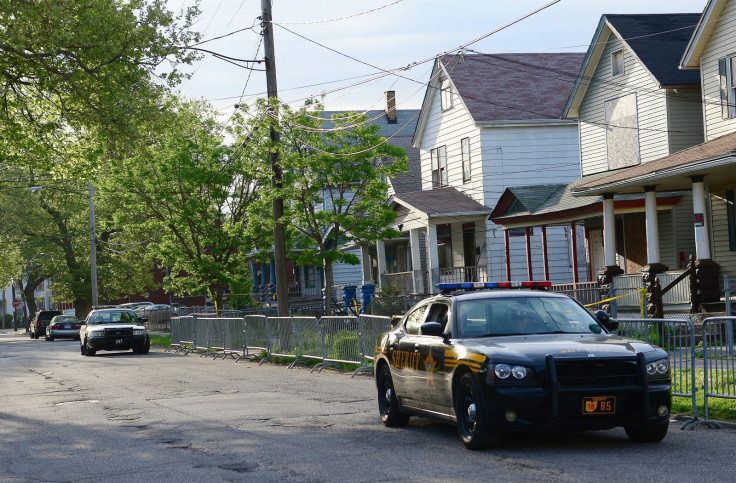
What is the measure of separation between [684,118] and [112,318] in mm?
19709

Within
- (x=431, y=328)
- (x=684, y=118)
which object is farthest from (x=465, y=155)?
(x=431, y=328)

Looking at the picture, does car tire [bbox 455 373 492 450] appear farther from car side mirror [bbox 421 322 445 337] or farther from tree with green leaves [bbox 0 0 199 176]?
tree with green leaves [bbox 0 0 199 176]

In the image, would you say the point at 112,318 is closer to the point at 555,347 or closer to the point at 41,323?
the point at 555,347

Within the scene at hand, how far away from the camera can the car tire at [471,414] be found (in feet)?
30.6

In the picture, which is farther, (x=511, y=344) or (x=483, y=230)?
(x=483, y=230)

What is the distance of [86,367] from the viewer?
87.4 ft

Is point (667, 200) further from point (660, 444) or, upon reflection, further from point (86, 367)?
point (660, 444)

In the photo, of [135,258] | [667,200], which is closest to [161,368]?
[667,200]

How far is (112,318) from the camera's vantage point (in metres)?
34.5

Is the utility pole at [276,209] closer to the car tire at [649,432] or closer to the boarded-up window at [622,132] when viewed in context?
the boarded-up window at [622,132]

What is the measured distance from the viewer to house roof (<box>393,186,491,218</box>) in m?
35.6

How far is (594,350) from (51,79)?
50.8 feet

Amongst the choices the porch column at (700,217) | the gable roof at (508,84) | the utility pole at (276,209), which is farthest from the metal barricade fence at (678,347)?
the gable roof at (508,84)

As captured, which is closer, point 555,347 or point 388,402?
point 555,347
